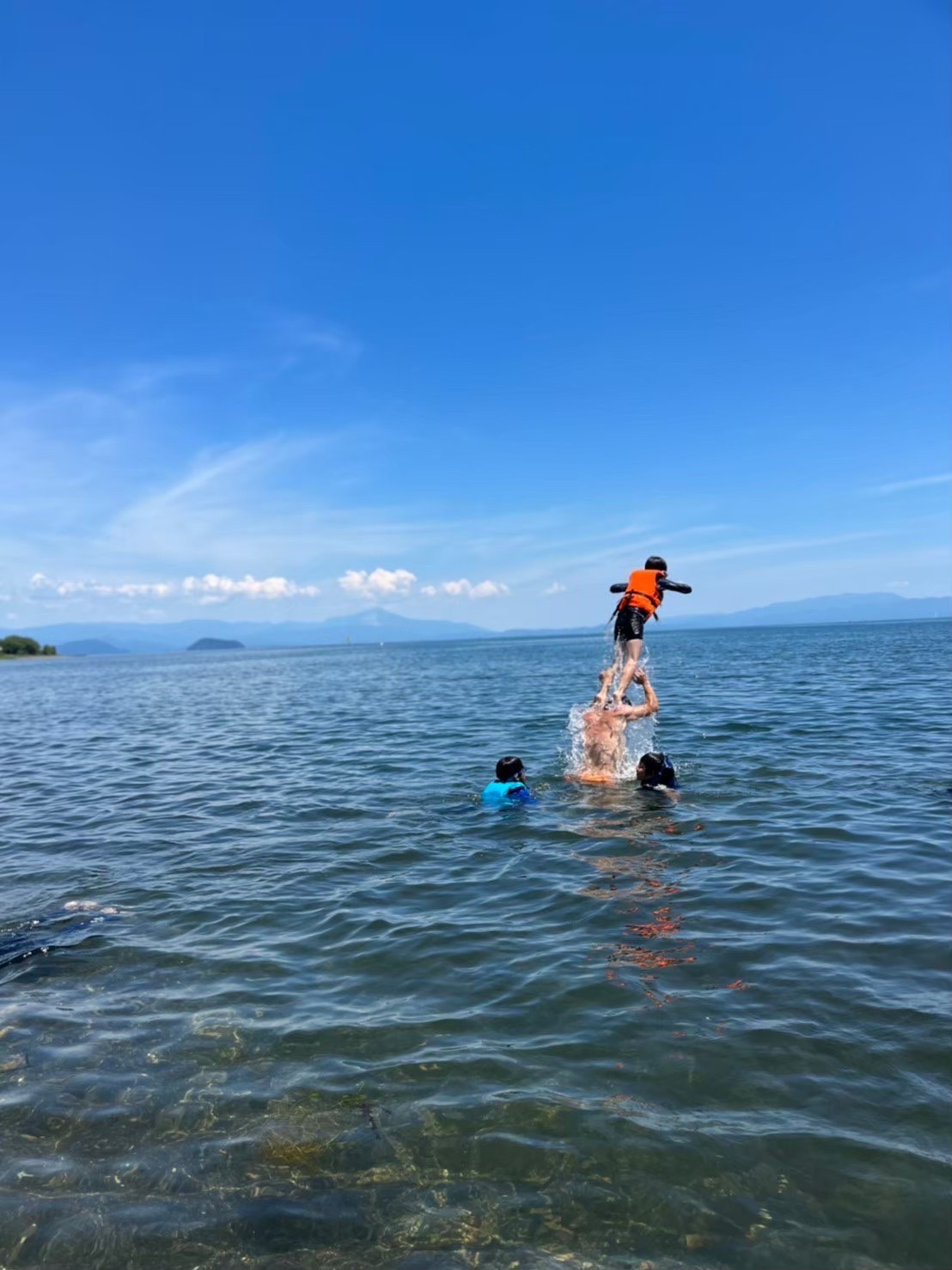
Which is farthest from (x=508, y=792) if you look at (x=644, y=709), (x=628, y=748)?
(x=628, y=748)

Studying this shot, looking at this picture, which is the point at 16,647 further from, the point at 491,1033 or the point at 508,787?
the point at 491,1033

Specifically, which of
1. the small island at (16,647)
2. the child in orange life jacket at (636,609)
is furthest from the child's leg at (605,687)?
the small island at (16,647)

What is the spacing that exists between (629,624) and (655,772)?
3.56 meters

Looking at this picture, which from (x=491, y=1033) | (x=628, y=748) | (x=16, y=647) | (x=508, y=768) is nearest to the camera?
(x=491, y=1033)

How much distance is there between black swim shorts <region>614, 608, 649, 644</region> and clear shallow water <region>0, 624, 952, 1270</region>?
3402 millimetres

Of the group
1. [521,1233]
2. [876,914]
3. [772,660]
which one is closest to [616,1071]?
[521,1233]

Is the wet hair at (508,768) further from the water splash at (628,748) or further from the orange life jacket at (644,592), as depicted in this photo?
the orange life jacket at (644,592)

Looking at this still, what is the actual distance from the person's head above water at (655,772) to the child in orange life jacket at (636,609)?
2.30 meters

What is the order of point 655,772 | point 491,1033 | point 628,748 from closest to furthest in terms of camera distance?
point 491,1033 < point 655,772 < point 628,748

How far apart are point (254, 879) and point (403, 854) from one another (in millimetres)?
2384

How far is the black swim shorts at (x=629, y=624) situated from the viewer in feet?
56.3

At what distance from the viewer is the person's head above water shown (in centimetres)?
1530

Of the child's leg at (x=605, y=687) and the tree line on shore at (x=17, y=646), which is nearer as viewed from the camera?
the child's leg at (x=605, y=687)

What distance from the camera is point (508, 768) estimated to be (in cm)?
1506
